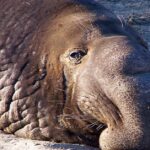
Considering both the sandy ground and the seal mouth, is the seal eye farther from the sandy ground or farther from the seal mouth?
the sandy ground

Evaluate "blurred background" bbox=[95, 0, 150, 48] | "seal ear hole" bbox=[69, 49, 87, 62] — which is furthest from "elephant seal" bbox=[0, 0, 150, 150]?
"blurred background" bbox=[95, 0, 150, 48]

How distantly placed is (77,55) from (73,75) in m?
0.17

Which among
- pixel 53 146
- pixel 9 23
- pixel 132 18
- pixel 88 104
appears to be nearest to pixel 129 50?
pixel 88 104

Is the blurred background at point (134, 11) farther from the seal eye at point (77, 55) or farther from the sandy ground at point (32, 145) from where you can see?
the sandy ground at point (32, 145)

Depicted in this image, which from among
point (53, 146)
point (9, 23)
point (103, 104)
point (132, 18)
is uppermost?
point (132, 18)

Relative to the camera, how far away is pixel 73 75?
17.0 feet

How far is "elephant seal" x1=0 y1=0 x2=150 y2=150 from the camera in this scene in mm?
4727

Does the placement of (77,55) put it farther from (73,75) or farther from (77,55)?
(73,75)

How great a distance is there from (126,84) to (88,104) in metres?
0.42

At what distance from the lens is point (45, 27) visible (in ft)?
18.7

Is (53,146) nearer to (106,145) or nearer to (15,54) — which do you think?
(106,145)

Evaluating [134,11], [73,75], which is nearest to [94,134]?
[73,75]

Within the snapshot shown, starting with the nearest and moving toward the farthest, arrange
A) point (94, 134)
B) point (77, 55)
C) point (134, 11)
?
point (94, 134) → point (77, 55) → point (134, 11)

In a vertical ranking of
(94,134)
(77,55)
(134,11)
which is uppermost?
Result: (134,11)
